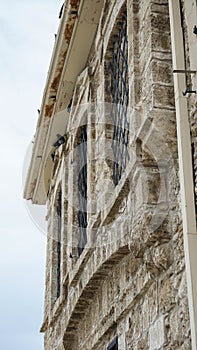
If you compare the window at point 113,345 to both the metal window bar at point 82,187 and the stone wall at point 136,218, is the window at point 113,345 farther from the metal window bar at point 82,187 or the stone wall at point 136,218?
the metal window bar at point 82,187

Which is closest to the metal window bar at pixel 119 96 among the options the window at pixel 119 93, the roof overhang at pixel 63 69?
the window at pixel 119 93

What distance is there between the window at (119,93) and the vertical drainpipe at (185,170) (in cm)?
146

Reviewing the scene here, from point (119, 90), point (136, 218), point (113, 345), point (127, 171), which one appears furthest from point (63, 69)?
point (136, 218)

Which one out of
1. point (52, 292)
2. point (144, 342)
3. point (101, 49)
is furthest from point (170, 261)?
point (52, 292)

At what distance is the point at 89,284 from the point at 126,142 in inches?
55.8

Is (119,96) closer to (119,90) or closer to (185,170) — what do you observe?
(119,90)

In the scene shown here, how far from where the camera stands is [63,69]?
8109mm

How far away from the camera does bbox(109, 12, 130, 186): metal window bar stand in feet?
19.1

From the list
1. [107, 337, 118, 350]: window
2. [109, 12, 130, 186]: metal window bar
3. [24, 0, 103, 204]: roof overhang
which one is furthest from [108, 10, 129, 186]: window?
[107, 337, 118, 350]: window

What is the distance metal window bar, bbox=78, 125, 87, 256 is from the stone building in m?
0.02

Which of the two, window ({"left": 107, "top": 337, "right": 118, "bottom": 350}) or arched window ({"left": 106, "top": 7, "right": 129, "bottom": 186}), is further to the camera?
arched window ({"left": 106, "top": 7, "right": 129, "bottom": 186})

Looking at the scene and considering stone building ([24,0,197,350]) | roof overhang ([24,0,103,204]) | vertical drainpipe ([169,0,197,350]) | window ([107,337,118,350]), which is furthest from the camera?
roof overhang ([24,0,103,204])

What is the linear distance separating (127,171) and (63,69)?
352 centimetres

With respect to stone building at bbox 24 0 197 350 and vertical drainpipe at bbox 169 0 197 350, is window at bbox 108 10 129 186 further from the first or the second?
vertical drainpipe at bbox 169 0 197 350
